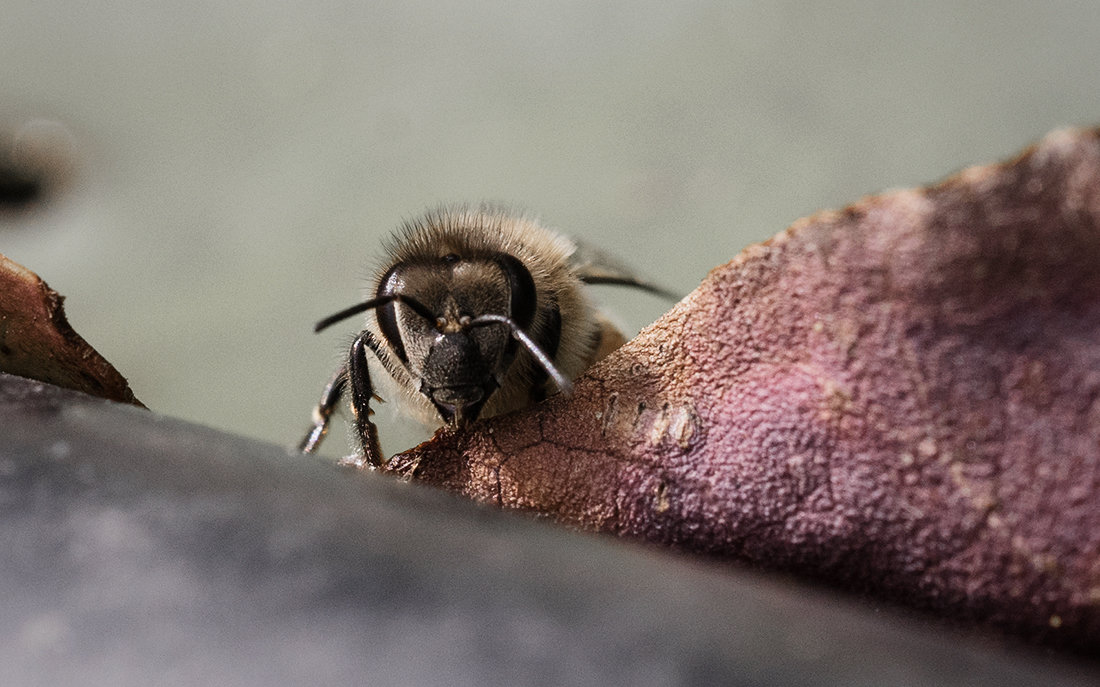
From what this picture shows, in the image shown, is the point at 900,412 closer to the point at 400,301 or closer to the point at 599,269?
the point at 400,301

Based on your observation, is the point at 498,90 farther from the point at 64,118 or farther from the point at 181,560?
the point at 181,560

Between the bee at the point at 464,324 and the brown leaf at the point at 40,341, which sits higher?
the bee at the point at 464,324

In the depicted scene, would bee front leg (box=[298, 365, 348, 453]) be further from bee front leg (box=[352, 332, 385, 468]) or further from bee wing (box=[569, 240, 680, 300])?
bee wing (box=[569, 240, 680, 300])

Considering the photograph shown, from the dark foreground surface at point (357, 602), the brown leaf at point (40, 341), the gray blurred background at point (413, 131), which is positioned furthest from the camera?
the gray blurred background at point (413, 131)

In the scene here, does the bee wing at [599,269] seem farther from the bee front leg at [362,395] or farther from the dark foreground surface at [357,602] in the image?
the dark foreground surface at [357,602]

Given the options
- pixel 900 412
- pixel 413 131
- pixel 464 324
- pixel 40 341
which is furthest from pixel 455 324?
pixel 413 131

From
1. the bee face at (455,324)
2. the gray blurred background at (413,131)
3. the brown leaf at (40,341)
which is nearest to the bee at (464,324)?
the bee face at (455,324)
